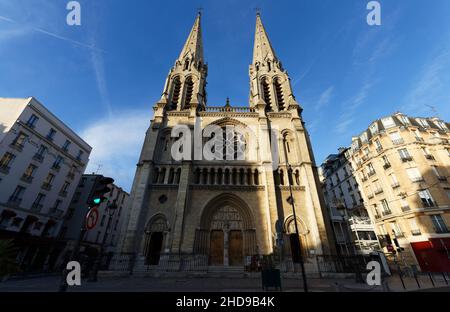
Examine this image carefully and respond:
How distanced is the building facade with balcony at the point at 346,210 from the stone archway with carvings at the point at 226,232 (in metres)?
8.58

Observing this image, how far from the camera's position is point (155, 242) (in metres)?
19.3

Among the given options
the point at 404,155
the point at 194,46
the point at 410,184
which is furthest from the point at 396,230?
the point at 194,46

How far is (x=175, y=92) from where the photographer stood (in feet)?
98.3

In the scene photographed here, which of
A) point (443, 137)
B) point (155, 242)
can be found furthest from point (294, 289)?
point (443, 137)

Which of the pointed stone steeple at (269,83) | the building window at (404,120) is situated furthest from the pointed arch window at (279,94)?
the building window at (404,120)

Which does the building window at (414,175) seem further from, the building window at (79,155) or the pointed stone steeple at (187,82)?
the building window at (79,155)

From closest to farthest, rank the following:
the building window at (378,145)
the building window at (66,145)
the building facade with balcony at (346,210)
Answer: the building facade with balcony at (346,210) → the building window at (378,145) → the building window at (66,145)

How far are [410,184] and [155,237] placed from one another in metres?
30.2

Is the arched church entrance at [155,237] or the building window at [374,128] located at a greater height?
the building window at [374,128]

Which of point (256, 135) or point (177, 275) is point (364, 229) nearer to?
point (256, 135)

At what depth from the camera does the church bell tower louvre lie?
17.9m

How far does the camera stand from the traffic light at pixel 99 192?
5.03 metres
